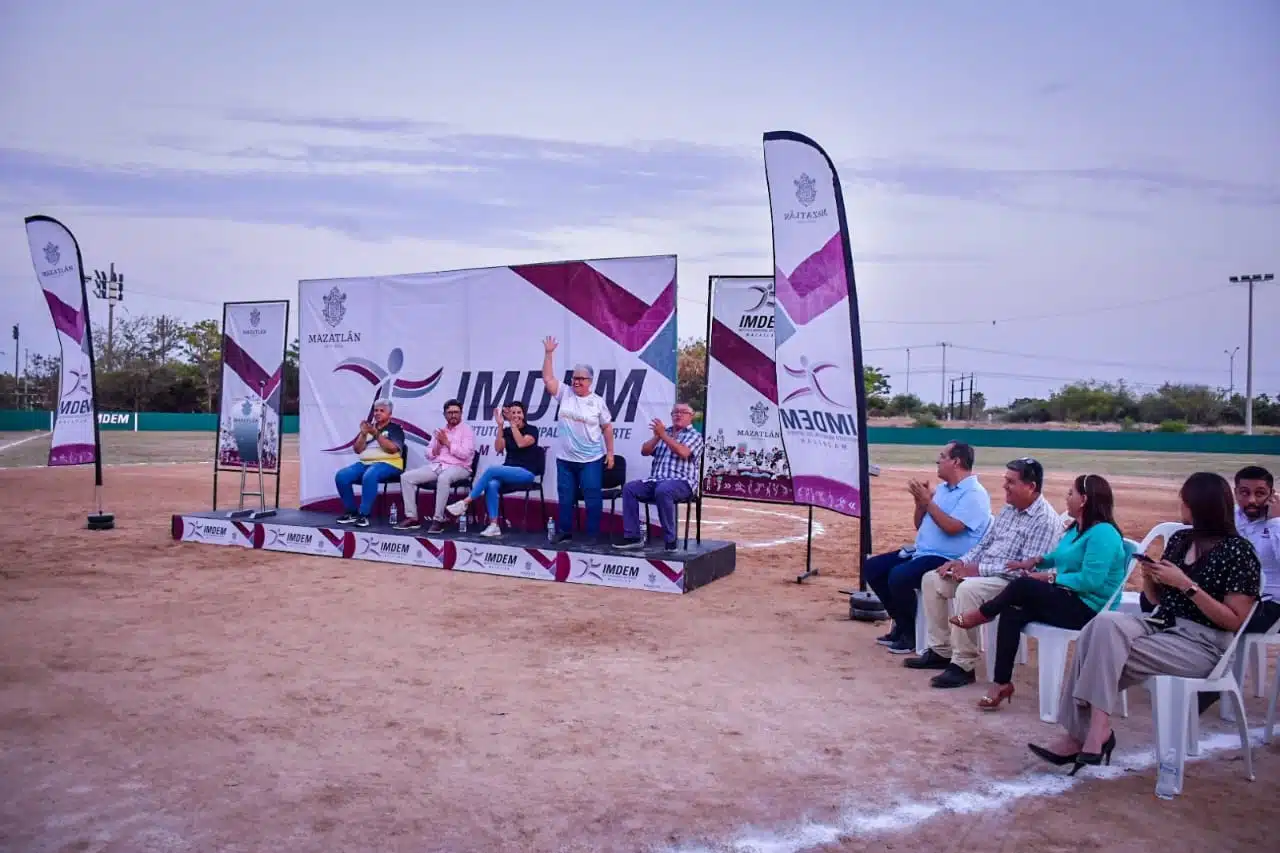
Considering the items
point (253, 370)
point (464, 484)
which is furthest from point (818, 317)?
point (253, 370)

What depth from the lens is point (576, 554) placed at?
25.9 ft

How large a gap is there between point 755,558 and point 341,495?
4182 mm

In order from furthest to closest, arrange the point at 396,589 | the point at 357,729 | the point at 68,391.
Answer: the point at 68,391
the point at 396,589
the point at 357,729

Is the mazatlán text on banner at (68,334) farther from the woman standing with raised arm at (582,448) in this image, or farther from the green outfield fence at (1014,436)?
the green outfield fence at (1014,436)

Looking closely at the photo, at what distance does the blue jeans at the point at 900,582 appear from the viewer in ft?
18.5

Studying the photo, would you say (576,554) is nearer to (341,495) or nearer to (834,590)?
(834,590)

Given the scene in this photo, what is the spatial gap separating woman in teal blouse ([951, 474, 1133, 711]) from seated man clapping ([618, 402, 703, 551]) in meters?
3.56

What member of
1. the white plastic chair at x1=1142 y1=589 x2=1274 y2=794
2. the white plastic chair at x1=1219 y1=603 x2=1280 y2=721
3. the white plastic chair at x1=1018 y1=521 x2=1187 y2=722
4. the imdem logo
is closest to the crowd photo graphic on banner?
the imdem logo

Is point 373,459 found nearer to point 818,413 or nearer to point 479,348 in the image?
point 479,348

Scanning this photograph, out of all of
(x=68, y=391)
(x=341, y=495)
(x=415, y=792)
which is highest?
(x=68, y=391)

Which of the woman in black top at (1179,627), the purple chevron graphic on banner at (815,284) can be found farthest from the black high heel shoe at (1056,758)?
the purple chevron graphic on banner at (815,284)

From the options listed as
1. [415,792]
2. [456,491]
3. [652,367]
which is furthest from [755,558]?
[415,792]

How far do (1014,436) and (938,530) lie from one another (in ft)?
118

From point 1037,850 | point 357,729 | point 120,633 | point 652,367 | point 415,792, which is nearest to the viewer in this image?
point 1037,850
